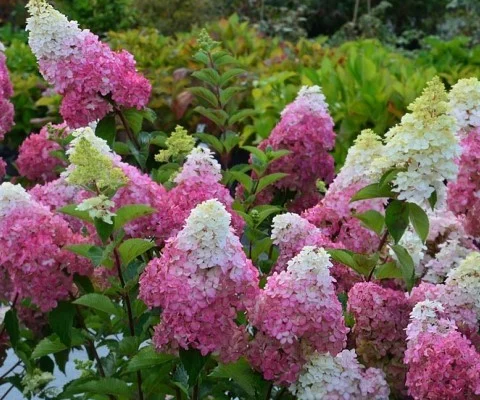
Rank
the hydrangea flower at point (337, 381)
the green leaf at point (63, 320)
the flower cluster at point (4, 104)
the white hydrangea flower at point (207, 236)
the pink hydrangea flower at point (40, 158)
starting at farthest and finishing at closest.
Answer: the pink hydrangea flower at point (40, 158) → the flower cluster at point (4, 104) → the green leaf at point (63, 320) → the hydrangea flower at point (337, 381) → the white hydrangea flower at point (207, 236)

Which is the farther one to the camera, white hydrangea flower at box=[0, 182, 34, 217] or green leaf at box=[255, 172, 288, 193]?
green leaf at box=[255, 172, 288, 193]

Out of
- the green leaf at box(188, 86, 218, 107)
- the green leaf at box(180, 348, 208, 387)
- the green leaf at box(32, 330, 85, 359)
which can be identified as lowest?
the green leaf at box(32, 330, 85, 359)

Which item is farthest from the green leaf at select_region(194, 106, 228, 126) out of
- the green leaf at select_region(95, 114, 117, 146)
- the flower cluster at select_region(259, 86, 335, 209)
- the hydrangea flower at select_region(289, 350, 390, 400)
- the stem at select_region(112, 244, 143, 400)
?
the hydrangea flower at select_region(289, 350, 390, 400)

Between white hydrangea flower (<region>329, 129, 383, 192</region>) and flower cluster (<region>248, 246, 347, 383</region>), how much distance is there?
519 millimetres

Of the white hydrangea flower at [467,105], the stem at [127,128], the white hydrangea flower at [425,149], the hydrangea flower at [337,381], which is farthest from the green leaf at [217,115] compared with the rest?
the hydrangea flower at [337,381]

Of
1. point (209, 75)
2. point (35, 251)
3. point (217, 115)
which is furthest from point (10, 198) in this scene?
point (217, 115)

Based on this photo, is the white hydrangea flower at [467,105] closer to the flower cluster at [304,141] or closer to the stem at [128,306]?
the flower cluster at [304,141]

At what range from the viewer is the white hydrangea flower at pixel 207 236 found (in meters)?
Result: 1.31

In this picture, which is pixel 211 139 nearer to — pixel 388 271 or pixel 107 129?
pixel 107 129

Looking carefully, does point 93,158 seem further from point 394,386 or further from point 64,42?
point 394,386

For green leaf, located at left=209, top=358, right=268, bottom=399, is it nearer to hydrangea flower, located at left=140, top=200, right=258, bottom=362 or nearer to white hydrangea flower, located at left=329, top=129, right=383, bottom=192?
hydrangea flower, located at left=140, top=200, right=258, bottom=362

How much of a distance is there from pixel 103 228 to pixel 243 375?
33 centimetres

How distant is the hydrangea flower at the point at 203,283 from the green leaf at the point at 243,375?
0.26 ft

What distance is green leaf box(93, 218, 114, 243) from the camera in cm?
147
